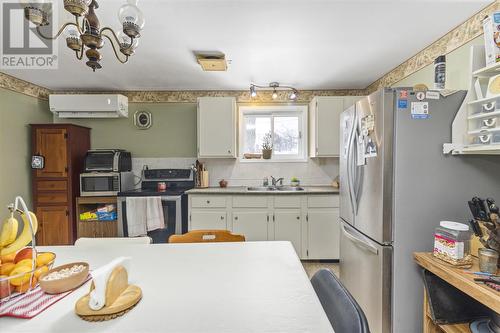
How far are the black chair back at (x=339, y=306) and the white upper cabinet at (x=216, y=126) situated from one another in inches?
96.6

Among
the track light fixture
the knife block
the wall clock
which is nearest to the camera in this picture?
the track light fixture

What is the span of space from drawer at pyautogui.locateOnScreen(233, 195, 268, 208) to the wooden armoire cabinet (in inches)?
85.6

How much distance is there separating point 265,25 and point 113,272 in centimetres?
191

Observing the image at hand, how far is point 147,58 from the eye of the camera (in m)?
2.47

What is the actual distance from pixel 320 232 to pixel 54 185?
3.48 metres

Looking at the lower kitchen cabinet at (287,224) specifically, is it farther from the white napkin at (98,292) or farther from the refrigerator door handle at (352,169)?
the white napkin at (98,292)

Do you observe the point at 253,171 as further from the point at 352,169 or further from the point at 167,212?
the point at 352,169

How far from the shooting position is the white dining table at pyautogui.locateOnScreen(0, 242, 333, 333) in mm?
684

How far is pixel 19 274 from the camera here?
0.77 meters

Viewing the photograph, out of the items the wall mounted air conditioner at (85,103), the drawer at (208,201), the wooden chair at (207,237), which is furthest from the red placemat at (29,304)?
the wall mounted air conditioner at (85,103)

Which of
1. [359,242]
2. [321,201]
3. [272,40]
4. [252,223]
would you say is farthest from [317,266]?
[272,40]

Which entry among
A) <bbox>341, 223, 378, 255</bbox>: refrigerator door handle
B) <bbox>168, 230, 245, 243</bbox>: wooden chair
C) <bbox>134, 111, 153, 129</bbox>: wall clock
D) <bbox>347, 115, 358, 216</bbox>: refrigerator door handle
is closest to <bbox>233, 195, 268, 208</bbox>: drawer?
<bbox>341, 223, 378, 255</bbox>: refrigerator door handle

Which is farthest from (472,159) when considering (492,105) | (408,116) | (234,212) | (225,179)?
(225,179)

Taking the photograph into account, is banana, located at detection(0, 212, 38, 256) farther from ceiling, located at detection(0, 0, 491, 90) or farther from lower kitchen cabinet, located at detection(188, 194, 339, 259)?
lower kitchen cabinet, located at detection(188, 194, 339, 259)
